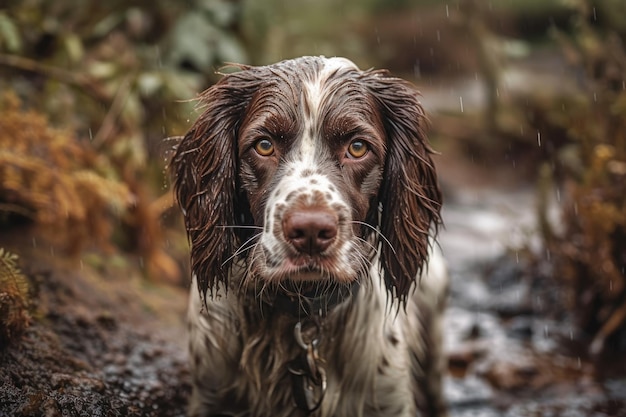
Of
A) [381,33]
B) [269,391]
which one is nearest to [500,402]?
[269,391]

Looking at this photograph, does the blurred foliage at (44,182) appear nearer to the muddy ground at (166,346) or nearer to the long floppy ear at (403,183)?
the muddy ground at (166,346)

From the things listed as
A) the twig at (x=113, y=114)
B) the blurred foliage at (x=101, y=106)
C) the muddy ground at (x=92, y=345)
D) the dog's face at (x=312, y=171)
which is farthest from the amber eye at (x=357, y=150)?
the twig at (x=113, y=114)

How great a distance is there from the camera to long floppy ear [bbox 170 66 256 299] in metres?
2.68

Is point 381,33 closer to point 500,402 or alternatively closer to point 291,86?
point 500,402

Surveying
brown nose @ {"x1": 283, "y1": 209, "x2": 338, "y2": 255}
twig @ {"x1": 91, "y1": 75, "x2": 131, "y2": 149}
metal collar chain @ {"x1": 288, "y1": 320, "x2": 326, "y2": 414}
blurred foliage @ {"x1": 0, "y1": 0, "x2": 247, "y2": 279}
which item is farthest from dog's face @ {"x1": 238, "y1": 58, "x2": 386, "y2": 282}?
twig @ {"x1": 91, "y1": 75, "x2": 131, "y2": 149}

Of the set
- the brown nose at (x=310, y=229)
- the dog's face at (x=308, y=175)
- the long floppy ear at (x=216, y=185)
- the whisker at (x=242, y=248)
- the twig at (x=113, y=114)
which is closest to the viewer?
the brown nose at (x=310, y=229)

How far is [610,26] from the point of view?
7.28 metres

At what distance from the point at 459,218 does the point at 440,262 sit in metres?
4.84

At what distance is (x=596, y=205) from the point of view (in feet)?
15.1

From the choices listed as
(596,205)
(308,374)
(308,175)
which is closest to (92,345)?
(308,374)

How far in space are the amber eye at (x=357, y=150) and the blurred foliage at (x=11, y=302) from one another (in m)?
1.28

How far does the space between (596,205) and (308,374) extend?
2.58 meters

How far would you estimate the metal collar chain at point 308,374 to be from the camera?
2.71m

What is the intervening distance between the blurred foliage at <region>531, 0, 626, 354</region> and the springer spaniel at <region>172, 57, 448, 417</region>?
221cm
